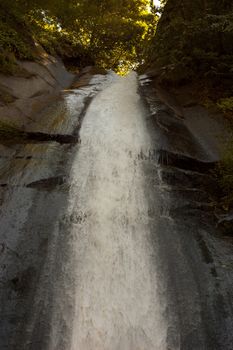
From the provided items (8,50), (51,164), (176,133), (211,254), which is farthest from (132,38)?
(211,254)

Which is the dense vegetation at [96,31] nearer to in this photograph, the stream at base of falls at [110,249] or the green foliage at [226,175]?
the stream at base of falls at [110,249]

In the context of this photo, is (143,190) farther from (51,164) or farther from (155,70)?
(155,70)

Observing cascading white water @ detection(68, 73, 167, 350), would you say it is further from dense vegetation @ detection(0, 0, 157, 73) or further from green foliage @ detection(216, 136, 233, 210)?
dense vegetation @ detection(0, 0, 157, 73)

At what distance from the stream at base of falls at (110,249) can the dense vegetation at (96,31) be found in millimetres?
8255

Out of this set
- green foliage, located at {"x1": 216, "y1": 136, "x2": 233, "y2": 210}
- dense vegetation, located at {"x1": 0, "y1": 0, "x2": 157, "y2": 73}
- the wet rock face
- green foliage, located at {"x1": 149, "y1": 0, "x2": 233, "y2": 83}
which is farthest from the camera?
dense vegetation, located at {"x1": 0, "y1": 0, "x2": 157, "y2": 73}

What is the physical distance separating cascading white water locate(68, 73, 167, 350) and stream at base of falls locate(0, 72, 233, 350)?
0.05 ft

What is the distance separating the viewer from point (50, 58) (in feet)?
52.3

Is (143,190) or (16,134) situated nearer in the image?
(143,190)

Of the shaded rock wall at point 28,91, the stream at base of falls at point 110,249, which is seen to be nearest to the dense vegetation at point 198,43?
the stream at base of falls at point 110,249

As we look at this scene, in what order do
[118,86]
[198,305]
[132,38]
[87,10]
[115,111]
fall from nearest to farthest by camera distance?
[198,305] → [115,111] → [118,86] → [87,10] → [132,38]

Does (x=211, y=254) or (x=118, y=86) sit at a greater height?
(x=118, y=86)

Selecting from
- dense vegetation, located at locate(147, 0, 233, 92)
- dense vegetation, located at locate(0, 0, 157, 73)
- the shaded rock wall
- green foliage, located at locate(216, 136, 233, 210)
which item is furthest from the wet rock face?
dense vegetation, located at locate(0, 0, 157, 73)

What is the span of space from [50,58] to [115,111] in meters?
6.03

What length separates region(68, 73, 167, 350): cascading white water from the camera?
17.6 feet
